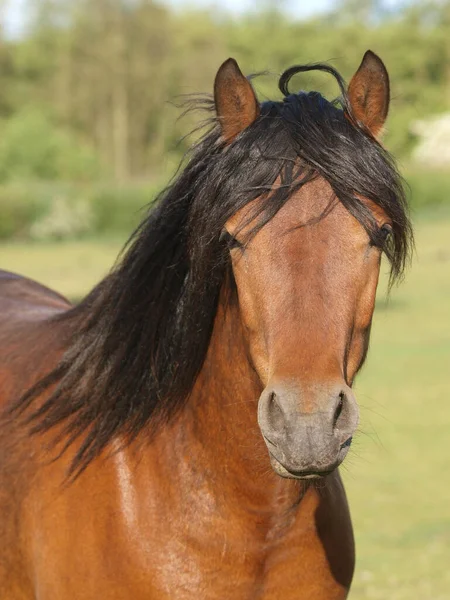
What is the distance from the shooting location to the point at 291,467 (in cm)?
209

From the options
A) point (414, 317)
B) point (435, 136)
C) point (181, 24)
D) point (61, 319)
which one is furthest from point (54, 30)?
point (61, 319)

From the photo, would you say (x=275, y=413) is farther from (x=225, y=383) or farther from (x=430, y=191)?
(x=430, y=191)

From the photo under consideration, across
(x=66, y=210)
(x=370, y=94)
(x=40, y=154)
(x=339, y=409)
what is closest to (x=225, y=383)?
(x=339, y=409)

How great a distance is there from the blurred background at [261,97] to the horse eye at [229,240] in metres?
0.53

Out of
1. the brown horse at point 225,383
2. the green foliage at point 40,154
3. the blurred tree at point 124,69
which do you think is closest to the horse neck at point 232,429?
the brown horse at point 225,383

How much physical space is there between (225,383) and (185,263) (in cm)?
36

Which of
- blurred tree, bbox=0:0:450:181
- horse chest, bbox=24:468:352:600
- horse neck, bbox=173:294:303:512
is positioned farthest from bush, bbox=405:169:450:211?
horse chest, bbox=24:468:352:600

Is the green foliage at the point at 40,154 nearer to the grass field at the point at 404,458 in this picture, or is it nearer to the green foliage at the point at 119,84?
the green foliage at the point at 119,84

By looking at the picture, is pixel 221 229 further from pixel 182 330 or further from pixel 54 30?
pixel 54 30

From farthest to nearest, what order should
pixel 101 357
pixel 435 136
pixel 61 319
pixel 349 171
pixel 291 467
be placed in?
1. pixel 435 136
2. pixel 61 319
3. pixel 101 357
4. pixel 349 171
5. pixel 291 467

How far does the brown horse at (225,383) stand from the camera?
223cm

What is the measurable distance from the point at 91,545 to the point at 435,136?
39808mm

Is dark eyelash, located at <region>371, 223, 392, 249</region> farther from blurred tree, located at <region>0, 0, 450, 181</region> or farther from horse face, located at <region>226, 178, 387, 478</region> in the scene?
blurred tree, located at <region>0, 0, 450, 181</region>

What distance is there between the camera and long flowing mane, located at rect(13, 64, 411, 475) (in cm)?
239
